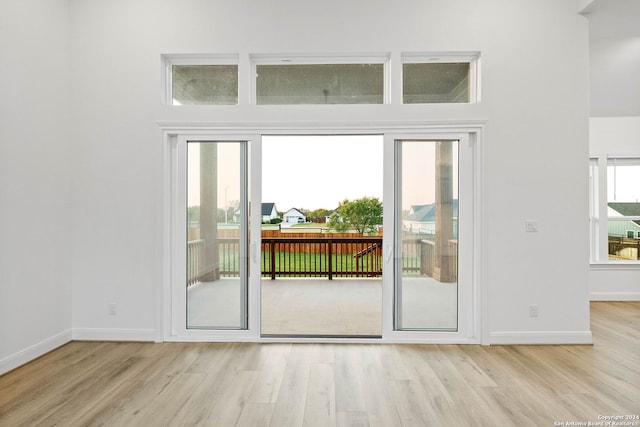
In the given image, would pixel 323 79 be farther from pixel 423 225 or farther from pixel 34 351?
pixel 34 351

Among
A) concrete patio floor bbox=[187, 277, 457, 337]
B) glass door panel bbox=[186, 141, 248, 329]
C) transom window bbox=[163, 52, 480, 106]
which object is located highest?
transom window bbox=[163, 52, 480, 106]

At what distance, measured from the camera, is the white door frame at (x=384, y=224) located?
3.67m

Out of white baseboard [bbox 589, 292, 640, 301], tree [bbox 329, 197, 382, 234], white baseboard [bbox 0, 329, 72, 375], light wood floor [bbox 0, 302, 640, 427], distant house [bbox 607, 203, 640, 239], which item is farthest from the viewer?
tree [bbox 329, 197, 382, 234]

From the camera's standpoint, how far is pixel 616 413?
242 centimetres

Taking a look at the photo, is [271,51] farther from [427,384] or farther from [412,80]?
[427,384]

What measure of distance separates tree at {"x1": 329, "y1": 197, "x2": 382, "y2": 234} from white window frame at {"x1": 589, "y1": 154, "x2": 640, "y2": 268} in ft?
13.8

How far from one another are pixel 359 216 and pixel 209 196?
18.4ft

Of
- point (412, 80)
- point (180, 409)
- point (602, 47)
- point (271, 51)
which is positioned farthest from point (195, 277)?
point (602, 47)

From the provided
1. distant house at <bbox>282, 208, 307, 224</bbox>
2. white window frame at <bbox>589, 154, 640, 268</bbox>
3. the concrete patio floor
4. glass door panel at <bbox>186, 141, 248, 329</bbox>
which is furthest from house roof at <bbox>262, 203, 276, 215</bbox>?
white window frame at <bbox>589, 154, 640, 268</bbox>

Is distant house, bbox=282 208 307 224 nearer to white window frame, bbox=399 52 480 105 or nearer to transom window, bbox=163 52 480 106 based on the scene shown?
transom window, bbox=163 52 480 106

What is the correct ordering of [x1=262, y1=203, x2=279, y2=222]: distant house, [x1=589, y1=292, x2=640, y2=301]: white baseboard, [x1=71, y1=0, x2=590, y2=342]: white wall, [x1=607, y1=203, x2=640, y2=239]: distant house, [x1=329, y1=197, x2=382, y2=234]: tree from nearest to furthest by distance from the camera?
[x1=71, y1=0, x2=590, y2=342]: white wall
[x1=589, y1=292, x2=640, y2=301]: white baseboard
[x1=607, y1=203, x2=640, y2=239]: distant house
[x1=329, y1=197, x2=382, y2=234]: tree
[x1=262, y1=203, x2=279, y2=222]: distant house

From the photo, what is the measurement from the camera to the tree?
894cm

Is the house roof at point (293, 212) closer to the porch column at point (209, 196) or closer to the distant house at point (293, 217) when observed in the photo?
the distant house at point (293, 217)

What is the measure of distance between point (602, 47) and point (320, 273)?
18.5 feet
